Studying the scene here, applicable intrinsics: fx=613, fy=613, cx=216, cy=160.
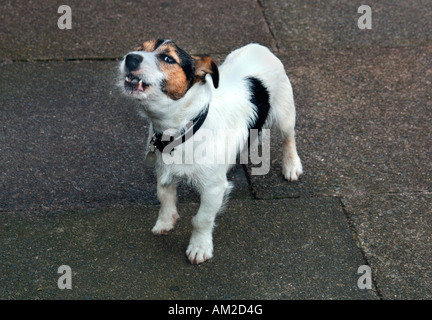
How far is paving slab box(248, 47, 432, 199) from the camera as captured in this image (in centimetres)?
507

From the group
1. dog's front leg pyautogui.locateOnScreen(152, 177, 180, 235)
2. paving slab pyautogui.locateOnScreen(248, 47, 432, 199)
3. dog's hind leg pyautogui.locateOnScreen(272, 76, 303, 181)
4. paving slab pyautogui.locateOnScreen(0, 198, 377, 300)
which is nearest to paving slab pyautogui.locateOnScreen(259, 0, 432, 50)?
paving slab pyautogui.locateOnScreen(248, 47, 432, 199)

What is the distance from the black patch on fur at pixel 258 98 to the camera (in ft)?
14.9

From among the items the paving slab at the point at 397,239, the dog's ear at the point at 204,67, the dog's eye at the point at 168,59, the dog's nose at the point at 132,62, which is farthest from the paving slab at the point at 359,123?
the dog's nose at the point at 132,62

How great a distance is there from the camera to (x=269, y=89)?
4.71m

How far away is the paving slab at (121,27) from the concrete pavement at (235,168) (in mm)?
22

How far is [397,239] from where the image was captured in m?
4.53

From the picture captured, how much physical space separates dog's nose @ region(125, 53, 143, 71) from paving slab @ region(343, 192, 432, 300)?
2126 mm

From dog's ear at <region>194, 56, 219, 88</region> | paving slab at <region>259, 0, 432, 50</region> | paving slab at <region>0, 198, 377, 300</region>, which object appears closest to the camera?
dog's ear at <region>194, 56, 219, 88</region>

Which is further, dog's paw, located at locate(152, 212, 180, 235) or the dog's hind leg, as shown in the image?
the dog's hind leg

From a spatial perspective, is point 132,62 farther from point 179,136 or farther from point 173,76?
point 179,136

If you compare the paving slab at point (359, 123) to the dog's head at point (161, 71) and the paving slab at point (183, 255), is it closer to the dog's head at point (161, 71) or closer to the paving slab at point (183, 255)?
the paving slab at point (183, 255)

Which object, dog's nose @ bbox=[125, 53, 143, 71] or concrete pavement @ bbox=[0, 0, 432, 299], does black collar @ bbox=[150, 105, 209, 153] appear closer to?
dog's nose @ bbox=[125, 53, 143, 71]

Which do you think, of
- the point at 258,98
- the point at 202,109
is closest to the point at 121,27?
the point at 258,98

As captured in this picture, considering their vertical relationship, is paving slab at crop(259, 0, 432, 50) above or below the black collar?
above
